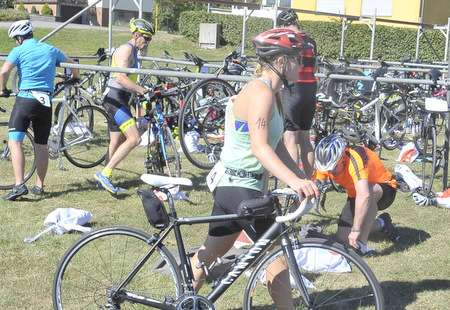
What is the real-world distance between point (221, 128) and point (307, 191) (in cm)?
554

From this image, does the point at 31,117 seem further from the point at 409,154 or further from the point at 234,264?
the point at 409,154

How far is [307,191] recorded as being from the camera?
3.22m

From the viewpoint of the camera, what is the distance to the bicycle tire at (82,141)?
817 cm

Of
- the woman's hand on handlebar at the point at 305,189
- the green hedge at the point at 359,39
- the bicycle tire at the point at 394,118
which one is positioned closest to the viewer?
the woman's hand on handlebar at the point at 305,189

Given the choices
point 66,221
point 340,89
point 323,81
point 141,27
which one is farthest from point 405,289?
point 340,89

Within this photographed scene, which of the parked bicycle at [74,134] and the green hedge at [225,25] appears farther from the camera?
the green hedge at [225,25]

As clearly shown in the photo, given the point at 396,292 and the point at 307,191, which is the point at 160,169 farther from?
the point at 307,191

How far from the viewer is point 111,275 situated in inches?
170

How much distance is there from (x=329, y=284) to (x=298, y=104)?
7.39 ft

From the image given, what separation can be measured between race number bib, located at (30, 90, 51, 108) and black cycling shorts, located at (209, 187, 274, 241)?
3677 mm

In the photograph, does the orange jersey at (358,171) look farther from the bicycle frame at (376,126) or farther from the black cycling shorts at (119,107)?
the bicycle frame at (376,126)

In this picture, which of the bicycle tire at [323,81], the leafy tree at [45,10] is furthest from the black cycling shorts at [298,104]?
the leafy tree at [45,10]

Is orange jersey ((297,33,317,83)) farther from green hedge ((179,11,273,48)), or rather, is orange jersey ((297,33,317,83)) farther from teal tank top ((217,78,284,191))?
green hedge ((179,11,273,48))

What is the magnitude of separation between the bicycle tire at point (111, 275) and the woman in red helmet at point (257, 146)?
0.75 feet
